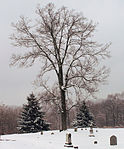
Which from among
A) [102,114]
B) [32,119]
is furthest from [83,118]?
[102,114]

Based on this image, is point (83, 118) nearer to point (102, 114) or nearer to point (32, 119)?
point (32, 119)

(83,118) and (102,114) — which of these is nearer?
(83,118)

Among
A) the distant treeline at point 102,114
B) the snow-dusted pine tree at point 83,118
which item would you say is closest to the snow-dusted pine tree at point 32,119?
the snow-dusted pine tree at point 83,118

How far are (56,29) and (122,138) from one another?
31.0 ft

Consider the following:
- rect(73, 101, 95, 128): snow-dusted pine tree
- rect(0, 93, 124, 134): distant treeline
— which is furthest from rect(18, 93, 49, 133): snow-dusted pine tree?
rect(0, 93, 124, 134): distant treeline

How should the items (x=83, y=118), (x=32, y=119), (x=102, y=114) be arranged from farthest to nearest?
(x=102, y=114) → (x=83, y=118) → (x=32, y=119)

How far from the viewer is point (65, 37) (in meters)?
18.2

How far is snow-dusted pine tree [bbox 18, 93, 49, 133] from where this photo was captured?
3039 centimetres

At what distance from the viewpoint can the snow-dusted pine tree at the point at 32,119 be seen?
30.4m

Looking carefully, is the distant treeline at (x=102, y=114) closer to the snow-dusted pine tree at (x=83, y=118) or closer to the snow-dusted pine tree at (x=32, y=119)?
the snow-dusted pine tree at (x=83, y=118)

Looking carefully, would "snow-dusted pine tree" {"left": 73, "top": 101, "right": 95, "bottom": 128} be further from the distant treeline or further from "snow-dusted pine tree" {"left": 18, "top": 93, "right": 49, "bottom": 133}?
the distant treeline

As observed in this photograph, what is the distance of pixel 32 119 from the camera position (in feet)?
102

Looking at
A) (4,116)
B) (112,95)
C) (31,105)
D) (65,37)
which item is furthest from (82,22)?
(112,95)

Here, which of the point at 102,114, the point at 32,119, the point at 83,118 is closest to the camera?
the point at 32,119
